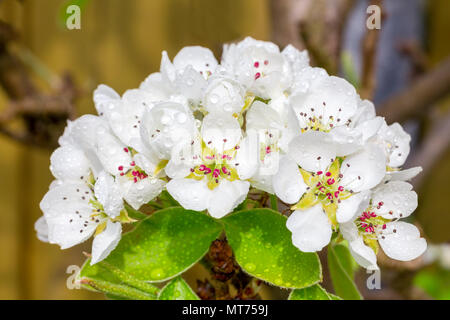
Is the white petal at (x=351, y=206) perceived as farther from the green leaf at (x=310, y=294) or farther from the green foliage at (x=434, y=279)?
the green foliage at (x=434, y=279)

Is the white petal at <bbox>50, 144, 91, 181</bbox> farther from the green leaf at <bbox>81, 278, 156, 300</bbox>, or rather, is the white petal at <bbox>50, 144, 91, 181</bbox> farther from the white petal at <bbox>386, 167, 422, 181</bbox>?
the white petal at <bbox>386, 167, 422, 181</bbox>

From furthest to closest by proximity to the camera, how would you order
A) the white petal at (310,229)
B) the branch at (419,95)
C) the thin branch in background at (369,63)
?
the branch at (419,95) → the thin branch in background at (369,63) → the white petal at (310,229)

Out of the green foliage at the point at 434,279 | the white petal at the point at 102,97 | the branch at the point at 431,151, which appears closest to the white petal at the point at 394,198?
the white petal at the point at 102,97

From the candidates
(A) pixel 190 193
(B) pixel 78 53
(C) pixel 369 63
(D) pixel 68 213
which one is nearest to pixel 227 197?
(A) pixel 190 193

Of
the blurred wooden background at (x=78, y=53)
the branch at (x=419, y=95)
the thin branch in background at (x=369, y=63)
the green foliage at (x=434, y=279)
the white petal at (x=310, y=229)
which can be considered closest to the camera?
the white petal at (x=310, y=229)

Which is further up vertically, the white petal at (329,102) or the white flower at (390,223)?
the white petal at (329,102)

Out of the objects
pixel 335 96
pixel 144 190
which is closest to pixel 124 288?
pixel 144 190
